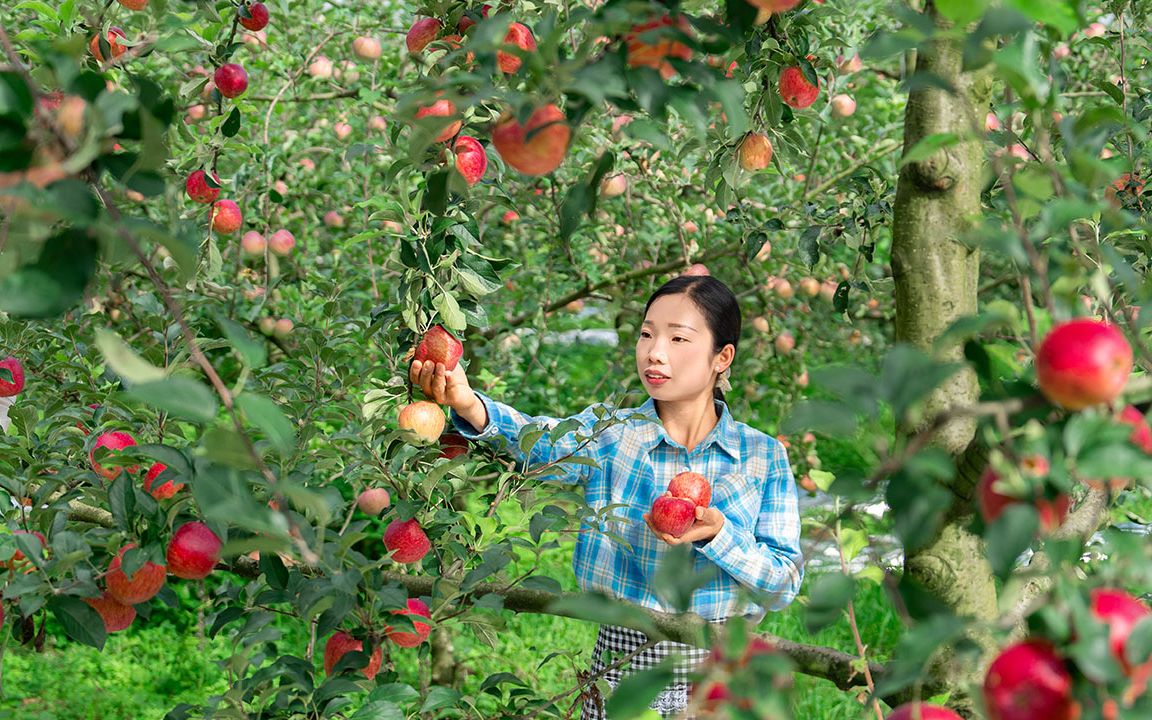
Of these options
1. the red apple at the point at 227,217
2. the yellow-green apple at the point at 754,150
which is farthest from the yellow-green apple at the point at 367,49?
the yellow-green apple at the point at 754,150

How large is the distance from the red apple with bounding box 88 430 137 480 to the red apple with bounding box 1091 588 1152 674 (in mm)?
1240

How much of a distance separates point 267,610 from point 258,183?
1.61 m

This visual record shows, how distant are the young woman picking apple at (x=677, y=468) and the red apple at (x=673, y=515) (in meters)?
0.09

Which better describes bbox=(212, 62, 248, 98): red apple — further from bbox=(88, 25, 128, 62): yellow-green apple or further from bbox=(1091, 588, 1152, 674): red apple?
bbox=(1091, 588, 1152, 674): red apple

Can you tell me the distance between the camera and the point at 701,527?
1.73 m

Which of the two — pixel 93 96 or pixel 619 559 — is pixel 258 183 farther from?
pixel 93 96

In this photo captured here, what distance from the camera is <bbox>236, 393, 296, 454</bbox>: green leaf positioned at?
68 cm

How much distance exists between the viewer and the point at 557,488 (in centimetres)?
158

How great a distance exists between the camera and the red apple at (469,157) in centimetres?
136

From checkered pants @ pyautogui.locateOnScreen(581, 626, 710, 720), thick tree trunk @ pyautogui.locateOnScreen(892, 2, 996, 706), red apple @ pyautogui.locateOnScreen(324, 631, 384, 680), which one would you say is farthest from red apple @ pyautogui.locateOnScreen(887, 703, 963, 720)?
checkered pants @ pyautogui.locateOnScreen(581, 626, 710, 720)

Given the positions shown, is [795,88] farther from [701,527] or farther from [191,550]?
[191,550]

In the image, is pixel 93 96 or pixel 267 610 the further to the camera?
pixel 267 610

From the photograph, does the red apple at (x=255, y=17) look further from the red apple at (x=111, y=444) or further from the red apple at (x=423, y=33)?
the red apple at (x=111, y=444)

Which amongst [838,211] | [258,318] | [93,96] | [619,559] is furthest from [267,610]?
[258,318]
